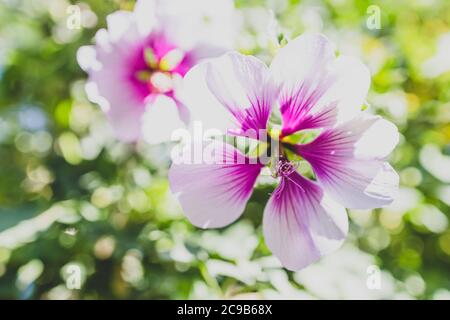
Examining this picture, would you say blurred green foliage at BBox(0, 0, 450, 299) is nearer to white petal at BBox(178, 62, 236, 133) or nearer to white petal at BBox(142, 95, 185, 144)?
white petal at BBox(142, 95, 185, 144)

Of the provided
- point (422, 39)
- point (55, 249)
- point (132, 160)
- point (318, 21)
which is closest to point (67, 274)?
point (55, 249)

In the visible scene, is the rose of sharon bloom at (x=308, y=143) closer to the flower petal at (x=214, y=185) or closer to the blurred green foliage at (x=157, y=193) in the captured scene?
the flower petal at (x=214, y=185)

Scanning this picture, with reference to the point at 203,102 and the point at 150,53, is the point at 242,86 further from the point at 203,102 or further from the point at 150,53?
the point at 150,53

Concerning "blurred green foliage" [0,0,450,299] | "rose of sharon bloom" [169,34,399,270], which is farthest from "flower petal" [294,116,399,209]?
"blurred green foliage" [0,0,450,299]

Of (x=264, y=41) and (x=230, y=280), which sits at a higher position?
(x=264, y=41)

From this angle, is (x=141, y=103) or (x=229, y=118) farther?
(x=141, y=103)

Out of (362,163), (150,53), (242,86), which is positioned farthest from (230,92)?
(150,53)

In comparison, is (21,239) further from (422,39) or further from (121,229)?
(422,39)
